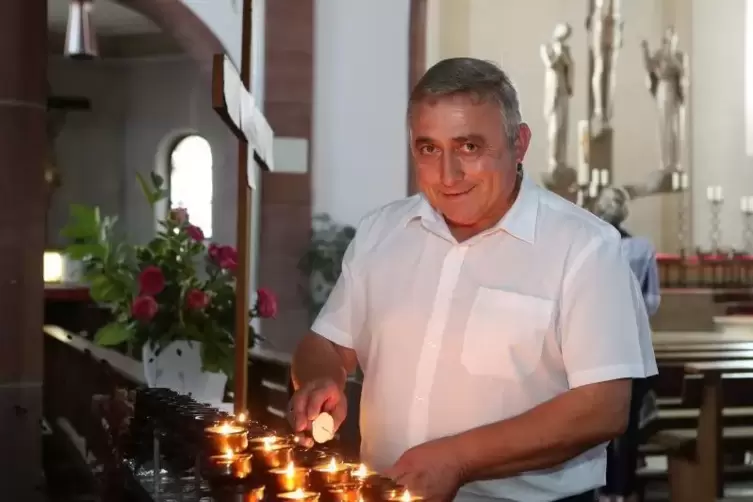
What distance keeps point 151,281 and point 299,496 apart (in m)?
1.58

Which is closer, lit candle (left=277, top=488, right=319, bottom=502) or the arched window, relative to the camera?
lit candle (left=277, top=488, right=319, bottom=502)

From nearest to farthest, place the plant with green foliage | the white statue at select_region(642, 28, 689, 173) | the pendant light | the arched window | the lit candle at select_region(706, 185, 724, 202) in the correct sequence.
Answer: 1. the plant with green foliage
2. the pendant light
3. the white statue at select_region(642, 28, 689, 173)
4. the lit candle at select_region(706, 185, 724, 202)
5. the arched window

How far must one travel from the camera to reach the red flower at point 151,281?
8.89 ft

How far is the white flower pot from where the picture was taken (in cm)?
286

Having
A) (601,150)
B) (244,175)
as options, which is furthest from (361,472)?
(601,150)

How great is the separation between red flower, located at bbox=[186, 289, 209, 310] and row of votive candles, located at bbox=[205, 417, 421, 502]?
4.32 ft

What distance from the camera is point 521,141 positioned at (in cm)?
159

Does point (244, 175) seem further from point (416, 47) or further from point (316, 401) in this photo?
point (416, 47)

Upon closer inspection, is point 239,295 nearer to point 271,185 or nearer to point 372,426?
point 372,426

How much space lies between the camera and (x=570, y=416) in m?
1.47

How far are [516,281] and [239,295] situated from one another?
1.84 feet

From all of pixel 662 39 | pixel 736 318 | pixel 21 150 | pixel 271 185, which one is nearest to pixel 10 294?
pixel 21 150

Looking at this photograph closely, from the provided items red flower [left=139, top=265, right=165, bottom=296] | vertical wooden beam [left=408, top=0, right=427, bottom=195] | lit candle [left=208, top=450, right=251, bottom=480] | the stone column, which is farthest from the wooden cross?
vertical wooden beam [left=408, top=0, right=427, bottom=195]

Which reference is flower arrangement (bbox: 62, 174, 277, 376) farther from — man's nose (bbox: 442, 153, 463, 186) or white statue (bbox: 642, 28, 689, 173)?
white statue (bbox: 642, 28, 689, 173)
